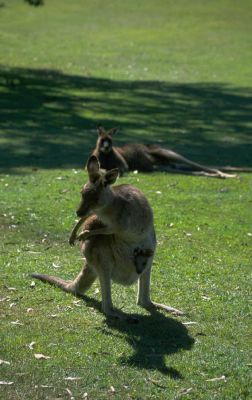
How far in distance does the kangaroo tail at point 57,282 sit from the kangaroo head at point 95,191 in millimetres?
893

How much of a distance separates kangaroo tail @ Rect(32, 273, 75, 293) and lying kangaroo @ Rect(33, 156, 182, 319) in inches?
17.8

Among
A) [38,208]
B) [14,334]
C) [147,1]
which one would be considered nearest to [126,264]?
[14,334]

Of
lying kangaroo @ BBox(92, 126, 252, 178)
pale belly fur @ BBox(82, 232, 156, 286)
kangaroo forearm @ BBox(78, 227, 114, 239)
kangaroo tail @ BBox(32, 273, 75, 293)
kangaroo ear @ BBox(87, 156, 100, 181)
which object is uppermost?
kangaroo ear @ BBox(87, 156, 100, 181)

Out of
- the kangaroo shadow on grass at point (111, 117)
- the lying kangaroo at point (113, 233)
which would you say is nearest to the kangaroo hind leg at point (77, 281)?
the lying kangaroo at point (113, 233)

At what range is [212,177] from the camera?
529 inches

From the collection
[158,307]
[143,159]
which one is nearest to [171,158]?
[143,159]

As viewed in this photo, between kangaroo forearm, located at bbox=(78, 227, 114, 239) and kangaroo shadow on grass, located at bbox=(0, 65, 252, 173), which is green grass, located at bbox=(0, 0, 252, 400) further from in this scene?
kangaroo forearm, located at bbox=(78, 227, 114, 239)

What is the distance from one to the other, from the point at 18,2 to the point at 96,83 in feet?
49.6

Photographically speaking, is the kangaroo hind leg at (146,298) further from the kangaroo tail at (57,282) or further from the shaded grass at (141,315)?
the kangaroo tail at (57,282)

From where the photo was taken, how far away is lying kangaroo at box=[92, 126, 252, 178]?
13477mm

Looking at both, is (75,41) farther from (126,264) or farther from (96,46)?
(126,264)

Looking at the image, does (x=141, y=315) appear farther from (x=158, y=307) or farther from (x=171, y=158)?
(x=171, y=158)

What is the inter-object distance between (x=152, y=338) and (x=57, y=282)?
1326mm

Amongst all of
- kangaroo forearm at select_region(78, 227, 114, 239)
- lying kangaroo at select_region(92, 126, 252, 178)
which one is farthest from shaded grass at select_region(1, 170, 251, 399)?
lying kangaroo at select_region(92, 126, 252, 178)
